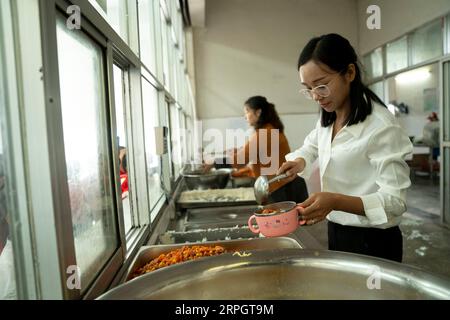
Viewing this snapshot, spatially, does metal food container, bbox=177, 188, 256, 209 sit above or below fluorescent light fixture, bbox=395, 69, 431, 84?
below

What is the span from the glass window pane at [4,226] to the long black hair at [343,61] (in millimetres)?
877

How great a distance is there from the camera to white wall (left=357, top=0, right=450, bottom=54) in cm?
420

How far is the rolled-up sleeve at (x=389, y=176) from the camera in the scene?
90 centimetres

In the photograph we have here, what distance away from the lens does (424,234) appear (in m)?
3.32

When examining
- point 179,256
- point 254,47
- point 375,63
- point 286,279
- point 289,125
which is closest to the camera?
point 286,279

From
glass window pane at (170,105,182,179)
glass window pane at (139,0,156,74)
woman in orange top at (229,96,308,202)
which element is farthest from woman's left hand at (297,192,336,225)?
glass window pane at (170,105,182,179)

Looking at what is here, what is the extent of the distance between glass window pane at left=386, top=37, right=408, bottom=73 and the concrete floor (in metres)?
2.15

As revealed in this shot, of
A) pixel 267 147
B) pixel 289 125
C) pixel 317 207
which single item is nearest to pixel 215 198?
pixel 267 147

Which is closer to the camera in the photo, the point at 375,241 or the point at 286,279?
the point at 286,279

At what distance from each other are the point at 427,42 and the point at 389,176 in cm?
455

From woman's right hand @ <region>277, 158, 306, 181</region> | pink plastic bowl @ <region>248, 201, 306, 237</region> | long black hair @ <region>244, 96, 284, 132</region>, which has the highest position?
long black hair @ <region>244, 96, 284, 132</region>

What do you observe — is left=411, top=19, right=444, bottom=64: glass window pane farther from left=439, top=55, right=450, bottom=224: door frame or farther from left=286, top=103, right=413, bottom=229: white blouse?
left=286, top=103, right=413, bottom=229: white blouse

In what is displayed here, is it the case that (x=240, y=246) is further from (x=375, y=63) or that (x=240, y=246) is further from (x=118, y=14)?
(x=375, y=63)

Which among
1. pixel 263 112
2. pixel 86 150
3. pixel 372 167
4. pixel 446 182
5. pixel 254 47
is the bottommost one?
pixel 446 182
